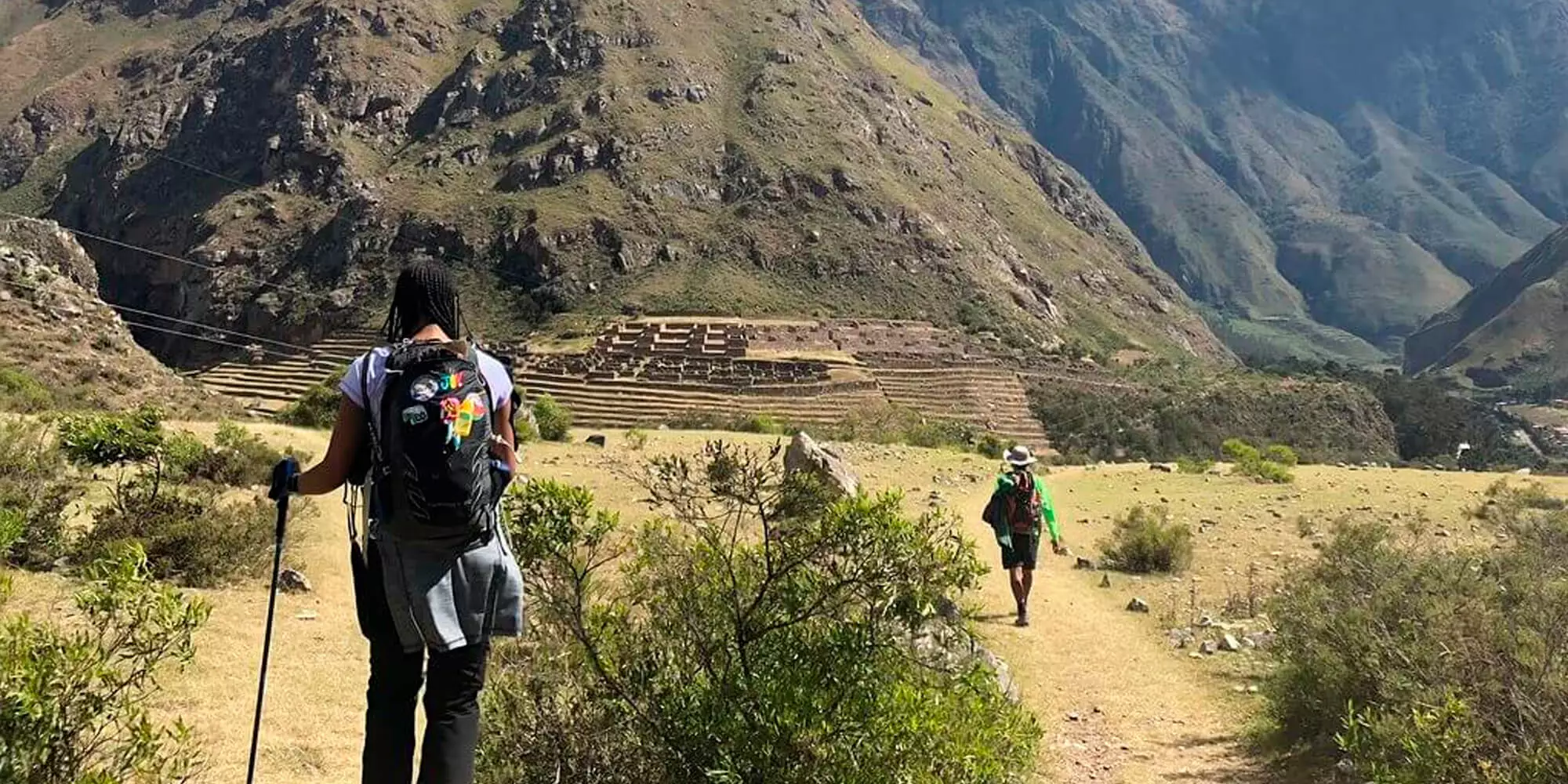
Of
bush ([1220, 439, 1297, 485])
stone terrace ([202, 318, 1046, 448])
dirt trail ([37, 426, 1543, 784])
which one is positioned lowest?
stone terrace ([202, 318, 1046, 448])

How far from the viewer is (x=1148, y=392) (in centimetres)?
6506

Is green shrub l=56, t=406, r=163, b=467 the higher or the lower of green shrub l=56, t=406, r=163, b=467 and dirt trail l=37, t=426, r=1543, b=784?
the lower

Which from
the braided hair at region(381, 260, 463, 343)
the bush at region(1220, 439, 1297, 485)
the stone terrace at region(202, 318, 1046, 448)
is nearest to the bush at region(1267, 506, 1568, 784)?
the braided hair at region(381, 260, 463, 343)

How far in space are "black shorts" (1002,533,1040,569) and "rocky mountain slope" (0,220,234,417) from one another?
16.3m

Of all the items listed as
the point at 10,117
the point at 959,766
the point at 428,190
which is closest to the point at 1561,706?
the point at 959,766

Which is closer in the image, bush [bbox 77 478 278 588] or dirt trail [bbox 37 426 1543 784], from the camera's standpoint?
dirt trail [bbox 37 426 1543 784]

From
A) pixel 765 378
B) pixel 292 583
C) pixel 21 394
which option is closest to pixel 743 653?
pixel 292 583

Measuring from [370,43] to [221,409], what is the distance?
308ft

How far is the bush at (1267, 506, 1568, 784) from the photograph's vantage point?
3.54 meters

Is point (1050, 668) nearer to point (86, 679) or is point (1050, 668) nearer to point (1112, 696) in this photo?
point (1112, 696)

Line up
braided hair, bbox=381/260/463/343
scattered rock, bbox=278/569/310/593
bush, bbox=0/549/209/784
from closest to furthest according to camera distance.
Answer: bush, bbox=0/549/209/784, braided hair, bbox=381/260/463/343, scattered rock, bbox=278/569/310/593

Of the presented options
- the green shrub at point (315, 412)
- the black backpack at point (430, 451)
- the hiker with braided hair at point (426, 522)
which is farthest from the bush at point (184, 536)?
the green shrub at point (315, 412)

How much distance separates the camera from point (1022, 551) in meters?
9.41

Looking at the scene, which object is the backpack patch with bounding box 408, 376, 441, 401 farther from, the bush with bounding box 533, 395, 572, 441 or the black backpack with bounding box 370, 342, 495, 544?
the bush with bounding box 533, 395, 572, 441
